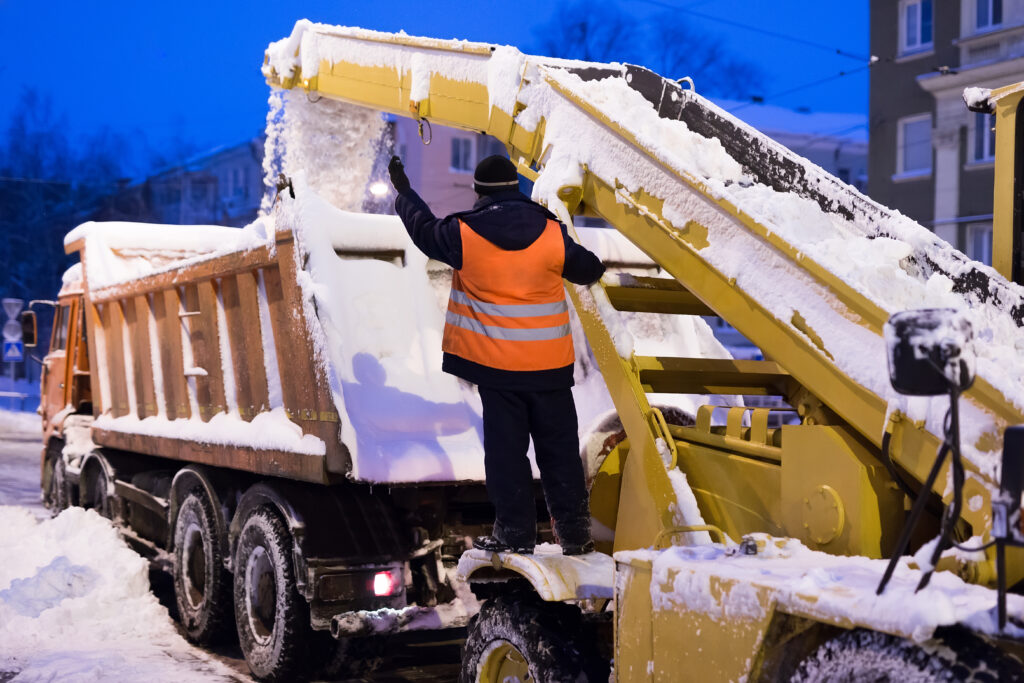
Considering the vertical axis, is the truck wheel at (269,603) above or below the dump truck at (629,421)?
below

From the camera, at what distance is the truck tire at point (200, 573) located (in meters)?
6.35

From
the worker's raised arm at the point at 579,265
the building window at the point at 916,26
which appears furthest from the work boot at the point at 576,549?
the building window at the point at 916,26

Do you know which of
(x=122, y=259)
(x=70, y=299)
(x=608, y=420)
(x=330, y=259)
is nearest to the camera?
(x=608, y=420)

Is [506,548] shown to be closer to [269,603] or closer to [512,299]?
[512,299]

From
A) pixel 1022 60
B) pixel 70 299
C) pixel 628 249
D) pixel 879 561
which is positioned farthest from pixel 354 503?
pixel 1022 60

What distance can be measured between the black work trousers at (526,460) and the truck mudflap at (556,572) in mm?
88

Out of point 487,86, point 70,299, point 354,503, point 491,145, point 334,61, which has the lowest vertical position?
point 354,503

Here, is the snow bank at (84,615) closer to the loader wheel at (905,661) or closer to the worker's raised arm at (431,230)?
the worker's raised arm at (431,230)

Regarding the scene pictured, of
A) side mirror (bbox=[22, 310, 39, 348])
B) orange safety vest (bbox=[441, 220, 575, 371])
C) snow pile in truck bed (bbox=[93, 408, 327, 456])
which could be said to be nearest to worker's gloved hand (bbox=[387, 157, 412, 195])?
orange safety vest (bbox=[441, 220, 575, 371])

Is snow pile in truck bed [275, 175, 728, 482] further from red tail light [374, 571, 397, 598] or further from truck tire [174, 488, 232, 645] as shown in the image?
truck tire [174, 488, 232, 645]

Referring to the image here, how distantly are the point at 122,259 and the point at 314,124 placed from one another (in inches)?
125

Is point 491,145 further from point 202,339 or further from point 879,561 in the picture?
point 879,561

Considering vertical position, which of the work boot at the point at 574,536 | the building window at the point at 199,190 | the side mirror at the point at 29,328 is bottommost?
the work boot at the point at 574,536

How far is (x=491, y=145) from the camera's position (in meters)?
32.8
